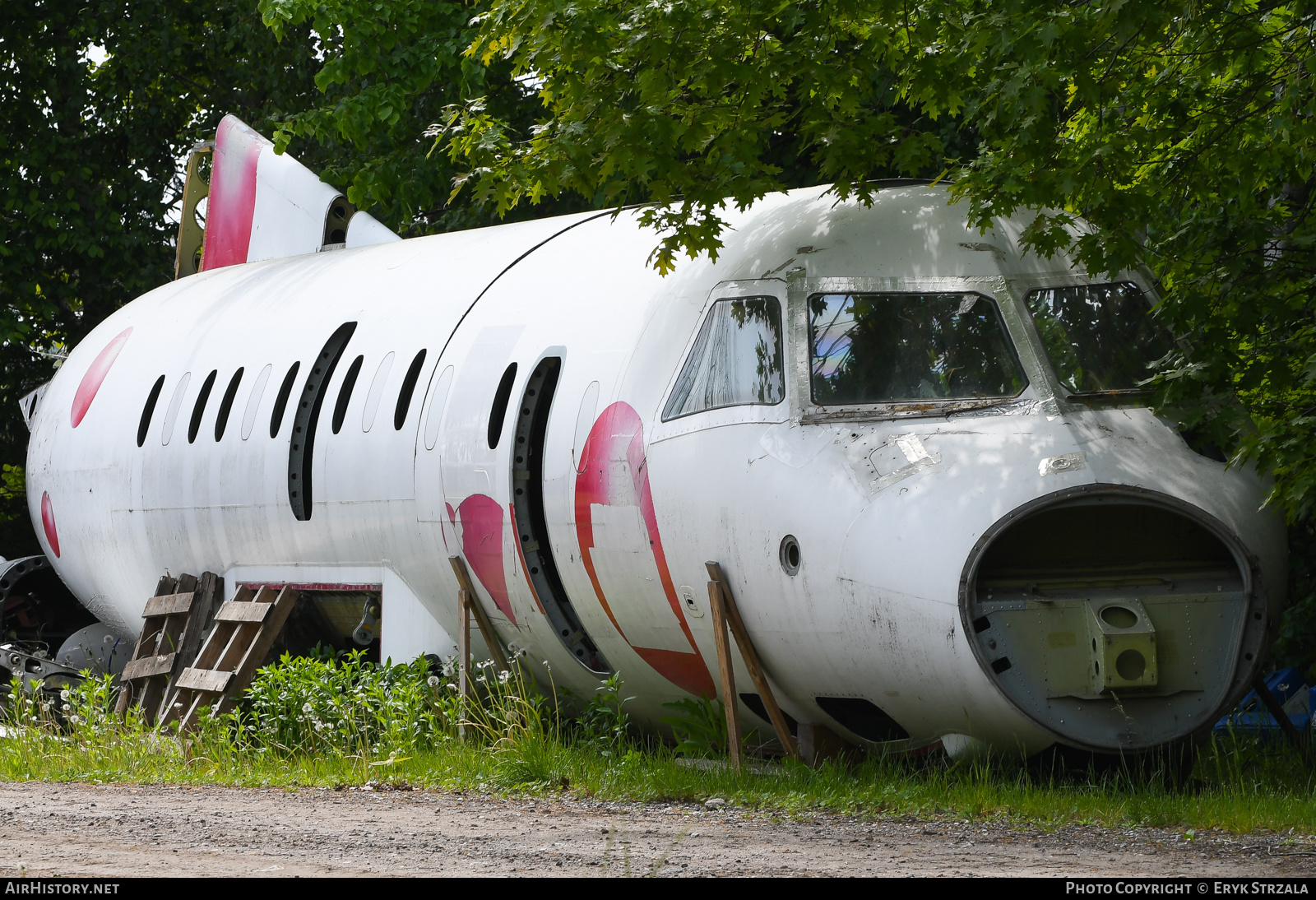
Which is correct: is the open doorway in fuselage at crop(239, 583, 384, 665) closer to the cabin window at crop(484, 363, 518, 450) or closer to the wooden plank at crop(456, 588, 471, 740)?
the wooden plank at crop(456, 588, 471, 740)

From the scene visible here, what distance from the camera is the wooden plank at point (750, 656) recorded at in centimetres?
740

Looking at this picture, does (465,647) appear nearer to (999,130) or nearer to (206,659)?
(206,659)

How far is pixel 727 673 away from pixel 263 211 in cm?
837

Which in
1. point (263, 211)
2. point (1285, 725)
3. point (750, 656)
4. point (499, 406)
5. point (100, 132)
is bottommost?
point (1285, 725)

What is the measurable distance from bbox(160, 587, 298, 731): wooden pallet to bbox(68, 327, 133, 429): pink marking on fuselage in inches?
137

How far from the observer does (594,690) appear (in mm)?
8992

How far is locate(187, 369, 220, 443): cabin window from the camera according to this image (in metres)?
12.0

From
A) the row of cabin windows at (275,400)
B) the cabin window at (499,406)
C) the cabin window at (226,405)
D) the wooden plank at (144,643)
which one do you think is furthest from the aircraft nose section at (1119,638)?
the wooden plank at (144,643)

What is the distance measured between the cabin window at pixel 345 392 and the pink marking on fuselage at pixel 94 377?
429 centimetres

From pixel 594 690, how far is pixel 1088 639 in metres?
3.35

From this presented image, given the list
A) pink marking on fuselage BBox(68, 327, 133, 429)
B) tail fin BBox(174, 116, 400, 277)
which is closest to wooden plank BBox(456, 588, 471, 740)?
tail fin BBox(174, 116, 400, 277)

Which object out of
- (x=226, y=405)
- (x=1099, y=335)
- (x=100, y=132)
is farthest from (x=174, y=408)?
(x=100, y=132)

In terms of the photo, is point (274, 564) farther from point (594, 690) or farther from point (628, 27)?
point (628, 27)

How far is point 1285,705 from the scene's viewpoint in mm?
10445
